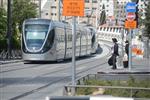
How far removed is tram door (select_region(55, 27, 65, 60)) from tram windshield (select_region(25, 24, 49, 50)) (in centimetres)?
167

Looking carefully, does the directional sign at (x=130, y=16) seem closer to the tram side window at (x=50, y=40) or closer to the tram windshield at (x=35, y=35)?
the tram windshield at (x=35, y=35)

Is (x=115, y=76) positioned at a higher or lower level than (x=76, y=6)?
lower

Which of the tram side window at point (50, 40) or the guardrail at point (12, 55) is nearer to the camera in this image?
the tram side window at point (50, 40)

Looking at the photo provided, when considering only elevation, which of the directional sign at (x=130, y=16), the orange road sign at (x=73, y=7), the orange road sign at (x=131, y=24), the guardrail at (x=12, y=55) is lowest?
the guardrail at (x=12, y=55)

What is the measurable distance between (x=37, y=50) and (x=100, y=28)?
107 metres

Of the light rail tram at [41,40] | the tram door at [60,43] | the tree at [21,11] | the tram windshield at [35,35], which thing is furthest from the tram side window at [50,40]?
the tree at [21,11]

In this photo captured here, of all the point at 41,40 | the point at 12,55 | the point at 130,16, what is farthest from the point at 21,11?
the point at 130,16

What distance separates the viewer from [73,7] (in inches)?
565

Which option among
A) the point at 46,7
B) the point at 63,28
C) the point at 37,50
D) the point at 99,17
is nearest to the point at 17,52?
the point at 63,28

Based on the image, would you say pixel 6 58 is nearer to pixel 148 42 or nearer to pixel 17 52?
pixel 17 52

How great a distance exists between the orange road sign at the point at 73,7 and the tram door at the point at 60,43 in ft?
99.4

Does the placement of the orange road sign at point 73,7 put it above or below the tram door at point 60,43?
above

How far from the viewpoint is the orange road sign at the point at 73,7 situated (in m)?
14.3

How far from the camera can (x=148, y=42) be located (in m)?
64.1
